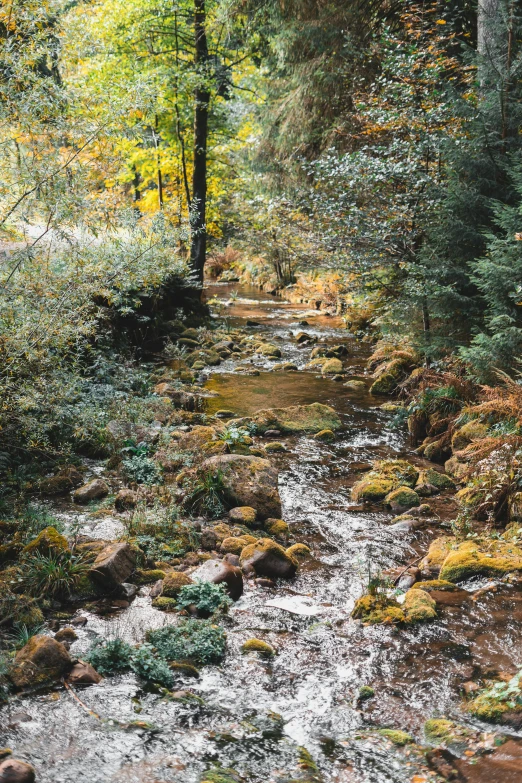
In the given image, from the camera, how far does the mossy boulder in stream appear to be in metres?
9.69

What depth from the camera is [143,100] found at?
5.97 m

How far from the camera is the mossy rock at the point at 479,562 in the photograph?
17.6 ft

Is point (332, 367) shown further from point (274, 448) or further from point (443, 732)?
point (443, 732)

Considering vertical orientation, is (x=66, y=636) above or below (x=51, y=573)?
below

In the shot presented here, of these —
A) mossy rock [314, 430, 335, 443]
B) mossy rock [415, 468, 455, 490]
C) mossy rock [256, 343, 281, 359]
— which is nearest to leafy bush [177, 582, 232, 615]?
mossy rock [415, 468, 455, 490]

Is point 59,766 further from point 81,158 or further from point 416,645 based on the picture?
point 81,158

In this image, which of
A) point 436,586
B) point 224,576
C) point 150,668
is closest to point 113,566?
point 224,576

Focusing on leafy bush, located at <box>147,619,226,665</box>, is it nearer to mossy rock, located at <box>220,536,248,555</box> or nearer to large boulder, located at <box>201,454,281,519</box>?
mossy rock, located at <box>220,536,248,555</box>

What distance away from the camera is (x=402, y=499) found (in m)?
7.06

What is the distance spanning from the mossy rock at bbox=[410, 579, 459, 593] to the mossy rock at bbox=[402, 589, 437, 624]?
0.48 feet

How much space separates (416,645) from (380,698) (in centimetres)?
66

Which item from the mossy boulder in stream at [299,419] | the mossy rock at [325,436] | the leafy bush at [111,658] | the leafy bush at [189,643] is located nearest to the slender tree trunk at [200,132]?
the mossy boulder in stream at [299,419]

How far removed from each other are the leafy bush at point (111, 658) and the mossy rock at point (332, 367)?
9653 mm

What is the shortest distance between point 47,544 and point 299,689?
237 cm
